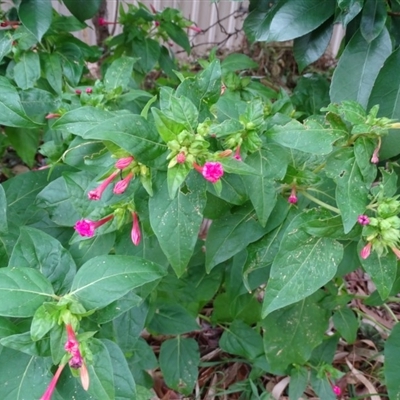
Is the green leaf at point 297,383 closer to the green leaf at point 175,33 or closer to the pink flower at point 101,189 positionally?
the pink flower at point 101,189

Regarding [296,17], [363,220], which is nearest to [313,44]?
[296,17]

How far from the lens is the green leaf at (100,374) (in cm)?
71

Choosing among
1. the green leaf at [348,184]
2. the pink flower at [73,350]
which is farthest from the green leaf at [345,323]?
the pink flower at [73,350]

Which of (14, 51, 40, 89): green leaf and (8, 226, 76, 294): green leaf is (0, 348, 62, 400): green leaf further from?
(14, 51, 40, 89): green leaf

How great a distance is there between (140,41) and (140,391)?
1103 mm

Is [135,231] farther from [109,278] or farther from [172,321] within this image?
[172,321]

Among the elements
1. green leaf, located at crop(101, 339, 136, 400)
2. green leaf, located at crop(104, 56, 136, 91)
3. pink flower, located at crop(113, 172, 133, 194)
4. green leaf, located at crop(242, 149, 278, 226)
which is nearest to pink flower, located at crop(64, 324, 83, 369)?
green leaf, located at crop(101, 339, 136, 400)

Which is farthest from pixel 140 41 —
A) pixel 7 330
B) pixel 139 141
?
pixel 7 330

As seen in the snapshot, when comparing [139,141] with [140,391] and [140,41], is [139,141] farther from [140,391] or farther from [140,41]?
[140,41]

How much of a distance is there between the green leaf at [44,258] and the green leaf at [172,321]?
1.77 feet

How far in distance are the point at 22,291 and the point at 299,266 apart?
452 mm

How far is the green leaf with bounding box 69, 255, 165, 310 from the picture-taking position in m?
0.75

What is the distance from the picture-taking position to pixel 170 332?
1342mm

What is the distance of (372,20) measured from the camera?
98cm
